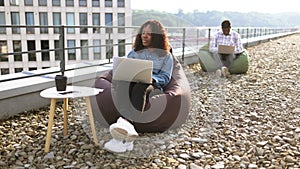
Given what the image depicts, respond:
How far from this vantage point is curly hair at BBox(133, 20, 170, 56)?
3.03 metres

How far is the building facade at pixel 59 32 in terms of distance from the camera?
362 cm

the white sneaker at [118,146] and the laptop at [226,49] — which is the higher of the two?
the laptop at [226,49]

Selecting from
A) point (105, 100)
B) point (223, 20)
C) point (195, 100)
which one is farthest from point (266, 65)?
point (105, 100)

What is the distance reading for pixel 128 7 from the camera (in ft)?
13.4

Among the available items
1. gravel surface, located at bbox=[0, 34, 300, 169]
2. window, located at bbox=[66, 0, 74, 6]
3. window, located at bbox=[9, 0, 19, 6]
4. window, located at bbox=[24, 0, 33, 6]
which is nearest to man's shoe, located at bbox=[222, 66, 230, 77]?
gravel surface, located at bbox=[0, 34, 300, 169]

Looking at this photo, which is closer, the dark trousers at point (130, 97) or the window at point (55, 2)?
the dark trousers at point (130, 97)

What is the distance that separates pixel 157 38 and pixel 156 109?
74 cm

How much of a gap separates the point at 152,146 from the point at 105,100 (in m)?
0.60

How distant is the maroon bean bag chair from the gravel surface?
0.27 ft

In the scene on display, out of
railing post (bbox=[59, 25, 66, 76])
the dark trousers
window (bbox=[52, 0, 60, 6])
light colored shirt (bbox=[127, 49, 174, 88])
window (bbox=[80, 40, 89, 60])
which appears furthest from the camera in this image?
window (bbox=[52, 0, 60, 6])

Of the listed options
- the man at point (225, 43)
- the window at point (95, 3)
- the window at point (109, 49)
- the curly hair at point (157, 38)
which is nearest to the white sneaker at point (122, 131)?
the curly hair at point (157, 38)

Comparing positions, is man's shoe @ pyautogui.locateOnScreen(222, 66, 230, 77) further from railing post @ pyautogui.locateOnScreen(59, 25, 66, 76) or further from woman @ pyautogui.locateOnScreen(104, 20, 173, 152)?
railing post @ pyautogui.locateOnScreen(59, 25, 66, 76)

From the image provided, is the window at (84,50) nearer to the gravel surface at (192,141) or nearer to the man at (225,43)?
the gravel surface at (192,141)

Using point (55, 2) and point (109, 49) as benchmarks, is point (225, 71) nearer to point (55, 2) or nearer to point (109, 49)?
point (109, 49)
